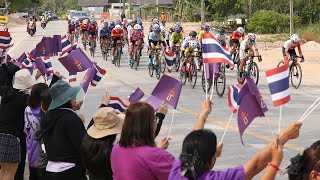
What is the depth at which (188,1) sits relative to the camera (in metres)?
66.6

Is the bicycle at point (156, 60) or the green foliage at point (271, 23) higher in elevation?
the green foliage at point (271, 23)

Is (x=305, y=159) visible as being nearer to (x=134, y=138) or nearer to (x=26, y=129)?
(x=134, y=138)

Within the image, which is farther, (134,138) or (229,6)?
(229,6)

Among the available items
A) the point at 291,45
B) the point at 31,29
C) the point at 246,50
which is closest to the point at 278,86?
the point at 291,45

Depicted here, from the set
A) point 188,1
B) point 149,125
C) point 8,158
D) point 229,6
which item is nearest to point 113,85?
point 8,158

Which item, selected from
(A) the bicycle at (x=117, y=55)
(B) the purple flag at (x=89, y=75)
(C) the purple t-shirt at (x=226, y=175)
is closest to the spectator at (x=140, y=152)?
(C) the purple t-shirt at (x=226, y=175)

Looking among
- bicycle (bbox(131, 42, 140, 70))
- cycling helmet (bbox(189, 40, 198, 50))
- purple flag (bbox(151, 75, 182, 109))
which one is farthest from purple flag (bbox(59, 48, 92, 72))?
bicycle (bbox(131, 42, 140, 70))

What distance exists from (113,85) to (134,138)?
55.3 feet

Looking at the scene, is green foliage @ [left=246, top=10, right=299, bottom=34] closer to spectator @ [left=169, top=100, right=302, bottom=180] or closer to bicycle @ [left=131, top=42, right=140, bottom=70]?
bicycle @ [left=131, top=42, right=140, bottom=70]

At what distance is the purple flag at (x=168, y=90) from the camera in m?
6.51

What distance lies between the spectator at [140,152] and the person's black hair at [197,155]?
0.60 metres

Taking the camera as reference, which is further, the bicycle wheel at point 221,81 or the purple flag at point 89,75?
the bicycle wheel at point 221,81

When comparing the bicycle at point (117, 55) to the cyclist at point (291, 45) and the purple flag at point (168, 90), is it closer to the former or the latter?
the cyclist at point (291, 45)

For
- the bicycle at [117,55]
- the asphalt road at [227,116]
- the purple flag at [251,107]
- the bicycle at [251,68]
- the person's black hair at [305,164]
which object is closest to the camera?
the person's black hair at [305,164]
